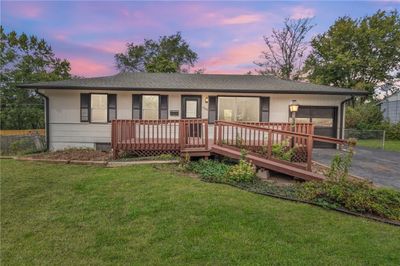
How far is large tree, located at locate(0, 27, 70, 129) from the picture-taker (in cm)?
2016

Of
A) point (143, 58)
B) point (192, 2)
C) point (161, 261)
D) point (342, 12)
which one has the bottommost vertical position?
point (161, 261)

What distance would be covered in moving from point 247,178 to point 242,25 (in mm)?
10324

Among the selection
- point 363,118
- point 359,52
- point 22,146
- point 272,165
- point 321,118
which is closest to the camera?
point 272,165

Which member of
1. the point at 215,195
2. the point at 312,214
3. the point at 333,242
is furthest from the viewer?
the point at 215,195

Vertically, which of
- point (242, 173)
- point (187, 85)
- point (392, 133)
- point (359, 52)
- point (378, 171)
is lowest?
point (378, 171)

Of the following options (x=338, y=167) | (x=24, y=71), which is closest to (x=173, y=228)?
(x=338, y=167)

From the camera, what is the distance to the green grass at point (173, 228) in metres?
2.96

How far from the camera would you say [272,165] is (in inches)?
249

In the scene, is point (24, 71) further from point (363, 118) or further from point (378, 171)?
point (363, 118)

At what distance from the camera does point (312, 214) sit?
4.19 meters

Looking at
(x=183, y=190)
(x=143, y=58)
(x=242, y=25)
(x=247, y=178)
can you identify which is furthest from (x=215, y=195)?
(x=143, y=58)

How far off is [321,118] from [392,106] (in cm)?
2131

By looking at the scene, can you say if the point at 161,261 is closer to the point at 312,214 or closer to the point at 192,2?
the point at 312,214

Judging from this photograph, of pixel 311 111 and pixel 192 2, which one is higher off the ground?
pixel 192 2
